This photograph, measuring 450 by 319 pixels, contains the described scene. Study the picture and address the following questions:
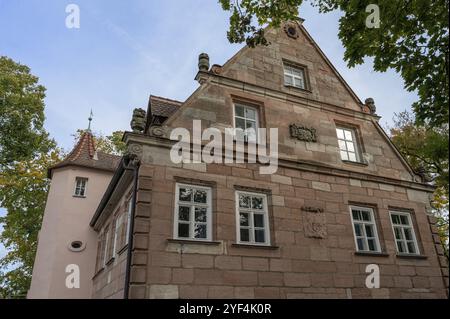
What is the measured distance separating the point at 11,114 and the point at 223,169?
14.8 metres

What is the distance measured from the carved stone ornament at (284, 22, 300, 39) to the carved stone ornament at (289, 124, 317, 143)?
4140 millimetres

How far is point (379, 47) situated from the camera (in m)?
7.67

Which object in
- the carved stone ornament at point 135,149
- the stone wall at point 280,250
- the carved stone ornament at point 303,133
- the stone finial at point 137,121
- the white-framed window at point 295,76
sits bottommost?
the stone wall at point 280,250

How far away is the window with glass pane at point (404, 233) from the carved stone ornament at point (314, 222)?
2.61m

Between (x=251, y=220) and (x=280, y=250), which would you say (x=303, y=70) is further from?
(x=280, y=250)

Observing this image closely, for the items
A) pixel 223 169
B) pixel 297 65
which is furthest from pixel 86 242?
pixel 297 65

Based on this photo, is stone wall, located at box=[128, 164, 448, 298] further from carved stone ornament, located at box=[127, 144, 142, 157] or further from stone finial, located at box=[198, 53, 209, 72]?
stone finial, located at box=[198, 53, 209, 72]

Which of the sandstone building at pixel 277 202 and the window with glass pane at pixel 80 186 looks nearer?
the sandstone building at pixel 277 202

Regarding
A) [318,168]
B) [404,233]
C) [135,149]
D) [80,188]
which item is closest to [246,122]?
[318,168]

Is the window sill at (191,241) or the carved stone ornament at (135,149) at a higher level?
the carved stone ornament at (135,149)

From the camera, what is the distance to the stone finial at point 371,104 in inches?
496

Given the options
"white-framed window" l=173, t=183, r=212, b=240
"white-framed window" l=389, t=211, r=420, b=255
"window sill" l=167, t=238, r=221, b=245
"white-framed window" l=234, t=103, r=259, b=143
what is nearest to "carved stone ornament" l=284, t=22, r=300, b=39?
"white-framed window" l=234, t=103, r=259, b=143

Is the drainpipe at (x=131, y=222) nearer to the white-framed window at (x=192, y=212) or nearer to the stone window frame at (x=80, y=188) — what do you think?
the white-framed window at (x=192, y=212)

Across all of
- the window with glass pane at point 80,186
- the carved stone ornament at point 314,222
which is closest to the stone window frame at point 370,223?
the carved stone ornament at point 314,222
